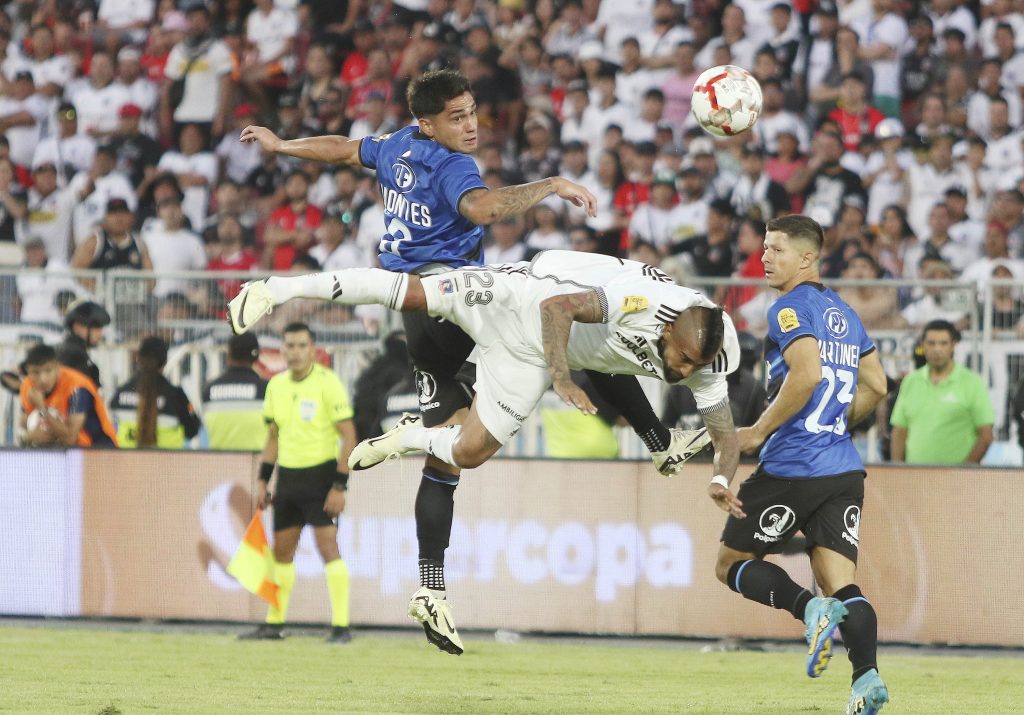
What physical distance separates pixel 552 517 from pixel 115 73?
10.5 meters

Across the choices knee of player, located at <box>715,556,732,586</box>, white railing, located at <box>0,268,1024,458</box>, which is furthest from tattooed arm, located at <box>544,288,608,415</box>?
white railing, located at <box>0,268,1024,458</box>

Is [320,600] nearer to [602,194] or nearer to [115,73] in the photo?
[602,194]

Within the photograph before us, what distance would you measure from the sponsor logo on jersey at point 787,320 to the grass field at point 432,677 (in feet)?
7.62

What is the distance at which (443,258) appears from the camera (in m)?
8.77

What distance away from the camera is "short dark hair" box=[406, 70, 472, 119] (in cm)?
863

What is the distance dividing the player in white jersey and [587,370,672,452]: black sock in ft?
1.05

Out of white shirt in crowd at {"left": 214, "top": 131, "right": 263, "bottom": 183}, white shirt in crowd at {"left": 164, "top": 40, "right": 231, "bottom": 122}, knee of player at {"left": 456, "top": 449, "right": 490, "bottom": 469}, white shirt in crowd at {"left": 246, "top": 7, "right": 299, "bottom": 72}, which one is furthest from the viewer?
white shirt in crowd at {"left": 246, "top": 7, "right": 299, "bottom": 72}

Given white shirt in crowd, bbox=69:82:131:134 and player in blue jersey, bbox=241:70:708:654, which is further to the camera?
white shirt in crowd, bbox=69:82:131:134

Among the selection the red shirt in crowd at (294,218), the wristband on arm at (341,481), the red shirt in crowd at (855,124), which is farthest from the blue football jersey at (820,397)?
the red shirt in crowd at (294,218)

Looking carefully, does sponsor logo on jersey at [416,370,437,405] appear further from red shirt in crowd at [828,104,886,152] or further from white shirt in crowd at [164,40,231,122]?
white shirt in crowd at [164,40,231,122]

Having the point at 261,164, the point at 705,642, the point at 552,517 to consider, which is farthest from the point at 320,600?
the point at 261,164

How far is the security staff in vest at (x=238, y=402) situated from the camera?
13000 mm

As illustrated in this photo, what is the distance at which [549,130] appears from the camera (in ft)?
58.2

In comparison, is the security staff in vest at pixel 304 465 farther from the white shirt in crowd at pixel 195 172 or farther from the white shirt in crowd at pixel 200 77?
the white shirt in crowd at pixel 200 77
